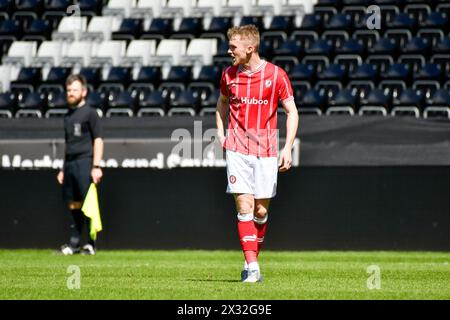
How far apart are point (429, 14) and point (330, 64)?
2.17 metres

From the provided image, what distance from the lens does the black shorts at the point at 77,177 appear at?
1562 centimetres

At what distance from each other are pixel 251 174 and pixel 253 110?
0.55 metres

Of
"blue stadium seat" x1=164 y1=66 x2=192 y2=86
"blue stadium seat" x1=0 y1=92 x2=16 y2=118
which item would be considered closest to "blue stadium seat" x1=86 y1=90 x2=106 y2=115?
"blue stadium seat" x1=164 y1=66 x2=192 y2=86

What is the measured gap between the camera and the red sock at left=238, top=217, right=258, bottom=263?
997cm

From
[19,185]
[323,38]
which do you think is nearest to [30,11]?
[323,38]

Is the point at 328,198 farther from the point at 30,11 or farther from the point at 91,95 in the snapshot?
the point at 30,11

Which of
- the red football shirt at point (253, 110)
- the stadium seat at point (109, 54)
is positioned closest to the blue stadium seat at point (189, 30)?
the stadium seat at point (109, 54)

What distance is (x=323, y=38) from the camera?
72.0ft

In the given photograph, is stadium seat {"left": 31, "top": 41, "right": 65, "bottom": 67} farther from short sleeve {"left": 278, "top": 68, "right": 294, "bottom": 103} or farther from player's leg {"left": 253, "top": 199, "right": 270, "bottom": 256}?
short sleeve {"left": 278, "top": 68, "right": 294, "bottom": 103}

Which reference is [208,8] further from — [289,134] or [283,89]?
[289,134]

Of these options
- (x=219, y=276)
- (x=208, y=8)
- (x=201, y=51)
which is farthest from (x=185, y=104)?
(x=219, y=276)

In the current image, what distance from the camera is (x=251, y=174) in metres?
10.1

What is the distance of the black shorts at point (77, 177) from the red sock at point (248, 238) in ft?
19.3

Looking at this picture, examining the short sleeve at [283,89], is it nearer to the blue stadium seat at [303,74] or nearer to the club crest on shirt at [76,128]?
the club crest on shirt at [76,128]
